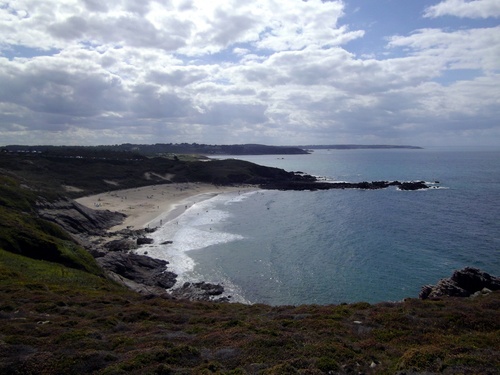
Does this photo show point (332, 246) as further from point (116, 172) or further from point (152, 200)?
point (116, 172)

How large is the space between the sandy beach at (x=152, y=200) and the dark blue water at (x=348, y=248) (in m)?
12.5

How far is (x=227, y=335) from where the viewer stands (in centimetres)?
1650

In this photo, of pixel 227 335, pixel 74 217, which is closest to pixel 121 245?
pixel 74 217

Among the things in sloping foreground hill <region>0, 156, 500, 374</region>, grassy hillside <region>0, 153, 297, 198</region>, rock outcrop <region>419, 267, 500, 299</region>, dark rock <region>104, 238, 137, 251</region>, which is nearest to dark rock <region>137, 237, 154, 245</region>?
dark rock <region>104, 238, 137, 251</region>

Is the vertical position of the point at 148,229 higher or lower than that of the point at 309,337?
lower

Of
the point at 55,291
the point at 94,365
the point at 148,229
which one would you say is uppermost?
the point at 94,365

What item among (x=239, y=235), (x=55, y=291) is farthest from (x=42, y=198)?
(x=55, y=291)

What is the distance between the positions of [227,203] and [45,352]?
8021cm

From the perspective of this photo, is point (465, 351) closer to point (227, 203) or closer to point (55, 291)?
point (55, 291)

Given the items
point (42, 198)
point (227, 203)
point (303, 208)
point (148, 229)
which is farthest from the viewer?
point (227, 203)

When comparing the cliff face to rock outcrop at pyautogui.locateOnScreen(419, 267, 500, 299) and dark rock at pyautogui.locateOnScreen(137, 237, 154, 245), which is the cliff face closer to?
dark rock at pyautogui.locateOnScreen(137, 237, 154, 245)

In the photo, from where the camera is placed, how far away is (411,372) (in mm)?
12336

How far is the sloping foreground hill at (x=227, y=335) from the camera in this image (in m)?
12.9

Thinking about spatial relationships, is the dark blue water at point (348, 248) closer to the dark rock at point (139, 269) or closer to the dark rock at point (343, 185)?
the dark rock at point (139, 269)
